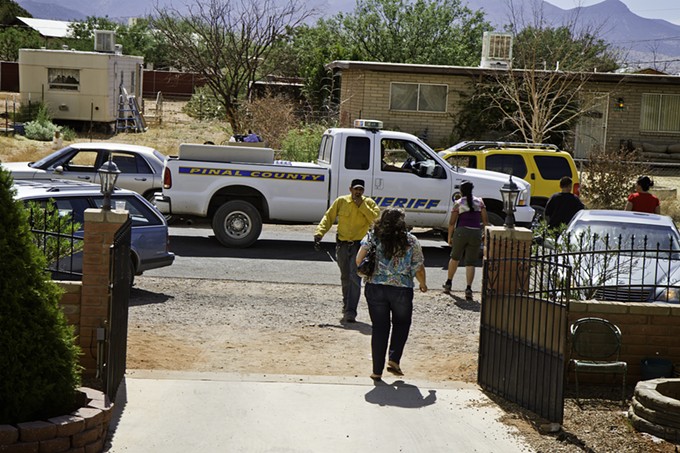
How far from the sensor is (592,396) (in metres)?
→ 8.74

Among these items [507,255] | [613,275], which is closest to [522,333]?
Result: [507,255]

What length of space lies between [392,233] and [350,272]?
113 inches

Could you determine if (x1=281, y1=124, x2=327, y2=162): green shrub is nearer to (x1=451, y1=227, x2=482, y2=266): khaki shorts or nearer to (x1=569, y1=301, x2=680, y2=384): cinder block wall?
(x1=451, y1=227, x2=482, y2=266): khaki shorts

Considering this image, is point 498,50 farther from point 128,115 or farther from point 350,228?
point 350,228

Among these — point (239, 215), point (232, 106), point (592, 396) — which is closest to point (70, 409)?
point (592, 396)

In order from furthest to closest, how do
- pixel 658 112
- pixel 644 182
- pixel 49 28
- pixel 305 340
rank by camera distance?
pixel 49 28
pixel 658 112
pixel 644 182
pixel 305 340

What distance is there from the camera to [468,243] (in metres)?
13.6

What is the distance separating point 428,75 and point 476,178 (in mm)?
16326

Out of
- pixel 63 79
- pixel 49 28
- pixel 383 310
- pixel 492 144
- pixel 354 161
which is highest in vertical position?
pixel 49 28

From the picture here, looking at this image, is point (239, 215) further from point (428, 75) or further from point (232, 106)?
point (428, 75)

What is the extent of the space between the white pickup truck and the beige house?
597 inches

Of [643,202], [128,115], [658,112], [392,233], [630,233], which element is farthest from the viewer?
[128,115]

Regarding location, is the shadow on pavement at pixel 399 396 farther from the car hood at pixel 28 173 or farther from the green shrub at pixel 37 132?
the green shrub at pixel 37 132

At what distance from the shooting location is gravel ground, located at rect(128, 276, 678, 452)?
7.74 m
